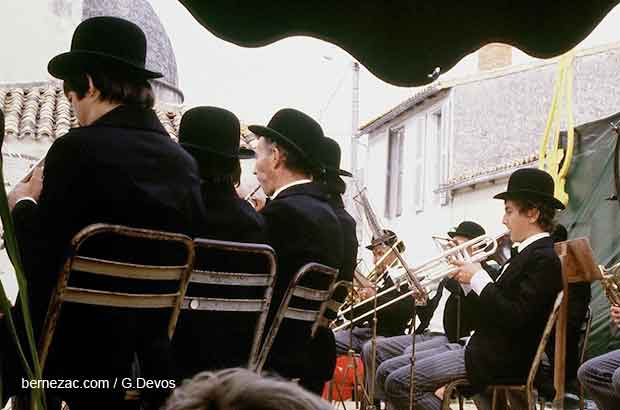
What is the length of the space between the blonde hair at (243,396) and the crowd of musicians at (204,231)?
4.88ft

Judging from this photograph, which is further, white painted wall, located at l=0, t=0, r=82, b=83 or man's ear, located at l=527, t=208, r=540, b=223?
white painted wall, located at l=0, t=0, r=82, b=83

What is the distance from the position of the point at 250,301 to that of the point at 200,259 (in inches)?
10.2

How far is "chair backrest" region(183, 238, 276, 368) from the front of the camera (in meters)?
3.11

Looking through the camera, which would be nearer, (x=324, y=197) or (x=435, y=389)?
(x=324, y=197)

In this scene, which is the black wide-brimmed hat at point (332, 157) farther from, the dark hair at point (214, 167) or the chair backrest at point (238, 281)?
the chair backrest at point (238, 281)

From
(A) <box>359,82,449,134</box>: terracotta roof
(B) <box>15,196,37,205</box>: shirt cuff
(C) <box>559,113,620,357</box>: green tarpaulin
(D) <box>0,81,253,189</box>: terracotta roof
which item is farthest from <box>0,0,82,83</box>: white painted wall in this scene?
(B) <box>15,196,37,205</box>: shirt cuff

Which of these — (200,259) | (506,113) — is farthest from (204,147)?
(506,113)

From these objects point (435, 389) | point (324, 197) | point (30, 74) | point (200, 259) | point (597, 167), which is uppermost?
point (30, 74)

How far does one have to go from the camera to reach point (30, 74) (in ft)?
61.1

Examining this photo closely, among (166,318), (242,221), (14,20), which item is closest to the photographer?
(166,318)

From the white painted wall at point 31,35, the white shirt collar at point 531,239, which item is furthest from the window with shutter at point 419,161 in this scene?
the white shirt collar at point 531,239

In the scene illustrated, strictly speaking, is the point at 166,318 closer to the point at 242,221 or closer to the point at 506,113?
the point at 242,221

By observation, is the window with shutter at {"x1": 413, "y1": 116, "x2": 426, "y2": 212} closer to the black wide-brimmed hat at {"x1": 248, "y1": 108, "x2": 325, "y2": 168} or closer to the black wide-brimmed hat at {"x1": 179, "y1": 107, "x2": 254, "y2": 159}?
the black wide-brimmed hat at {"x1": 248, "y1": 108, "x2": 325, "y2": 168}

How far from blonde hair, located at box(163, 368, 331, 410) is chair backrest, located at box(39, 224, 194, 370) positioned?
4.58 ft
